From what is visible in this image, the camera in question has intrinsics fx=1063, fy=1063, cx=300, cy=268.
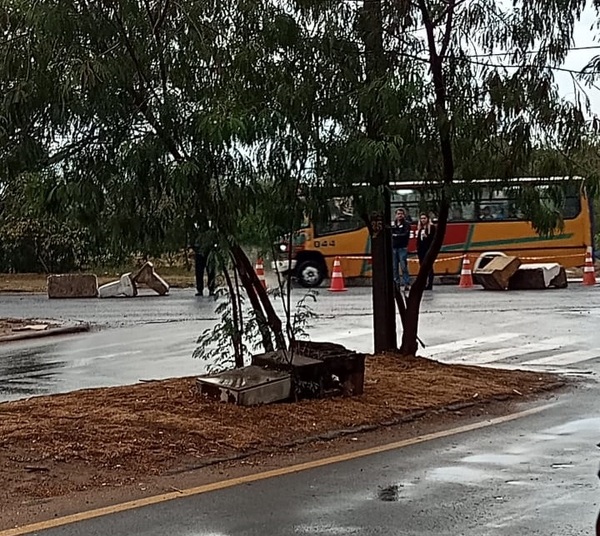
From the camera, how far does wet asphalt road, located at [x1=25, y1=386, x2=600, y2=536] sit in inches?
241

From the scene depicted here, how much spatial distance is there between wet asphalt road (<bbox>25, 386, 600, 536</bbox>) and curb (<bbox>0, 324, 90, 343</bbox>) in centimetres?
1107

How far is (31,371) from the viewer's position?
13445 millimetres

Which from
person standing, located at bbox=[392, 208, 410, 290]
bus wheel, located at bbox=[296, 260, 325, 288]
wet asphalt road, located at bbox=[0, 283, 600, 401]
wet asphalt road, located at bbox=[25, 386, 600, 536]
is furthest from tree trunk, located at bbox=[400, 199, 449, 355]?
bus wheel, located at bbox=[296, 260, 325, 288]

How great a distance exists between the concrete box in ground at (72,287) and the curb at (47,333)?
9314 mm

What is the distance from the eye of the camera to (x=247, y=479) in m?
7.34

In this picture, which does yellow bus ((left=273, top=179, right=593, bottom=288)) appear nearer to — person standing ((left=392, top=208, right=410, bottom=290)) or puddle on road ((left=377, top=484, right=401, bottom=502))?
person standing ((left=392, top=208, right=410, bottom=290))

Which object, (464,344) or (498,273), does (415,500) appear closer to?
(464,344)

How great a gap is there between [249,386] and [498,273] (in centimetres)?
1879

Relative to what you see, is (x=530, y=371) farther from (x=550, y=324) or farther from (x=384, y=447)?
(x=550, y=324)

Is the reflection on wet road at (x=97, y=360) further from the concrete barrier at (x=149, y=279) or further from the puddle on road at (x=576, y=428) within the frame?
the concrete barrier at (x=149, y=279)

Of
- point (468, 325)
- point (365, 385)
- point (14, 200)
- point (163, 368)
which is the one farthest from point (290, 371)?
point (468, 325)

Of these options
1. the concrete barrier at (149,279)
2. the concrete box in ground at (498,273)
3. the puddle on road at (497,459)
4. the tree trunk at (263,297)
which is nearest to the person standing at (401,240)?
the concrete box in ground at (498,273)

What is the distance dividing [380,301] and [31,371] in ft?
14.8

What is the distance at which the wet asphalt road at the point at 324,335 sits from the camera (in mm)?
13062
